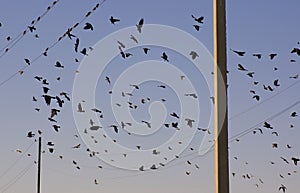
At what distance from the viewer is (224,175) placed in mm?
6465

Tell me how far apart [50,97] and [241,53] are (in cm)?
659

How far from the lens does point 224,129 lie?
21.7 feet

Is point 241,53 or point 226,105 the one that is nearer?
point 226,105

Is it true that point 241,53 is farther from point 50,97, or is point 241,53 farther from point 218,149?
point 50,97

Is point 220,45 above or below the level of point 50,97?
below

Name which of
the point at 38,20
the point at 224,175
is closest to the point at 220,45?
the point at 224,175

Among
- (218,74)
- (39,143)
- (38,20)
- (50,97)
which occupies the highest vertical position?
(39,143)

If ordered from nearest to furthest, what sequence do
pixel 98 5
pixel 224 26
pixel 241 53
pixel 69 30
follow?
pixel 224 26, pixel 241 53, pixel 98 5, pixel 69 30

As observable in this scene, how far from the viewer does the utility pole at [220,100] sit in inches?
255

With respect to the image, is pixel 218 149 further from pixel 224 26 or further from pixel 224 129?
pixel 224 26

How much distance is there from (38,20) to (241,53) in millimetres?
6302

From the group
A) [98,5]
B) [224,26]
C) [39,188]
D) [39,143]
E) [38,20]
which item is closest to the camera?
[224,26]

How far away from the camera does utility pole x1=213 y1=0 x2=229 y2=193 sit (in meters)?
6.46

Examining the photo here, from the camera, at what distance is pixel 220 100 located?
6719 millimetres
